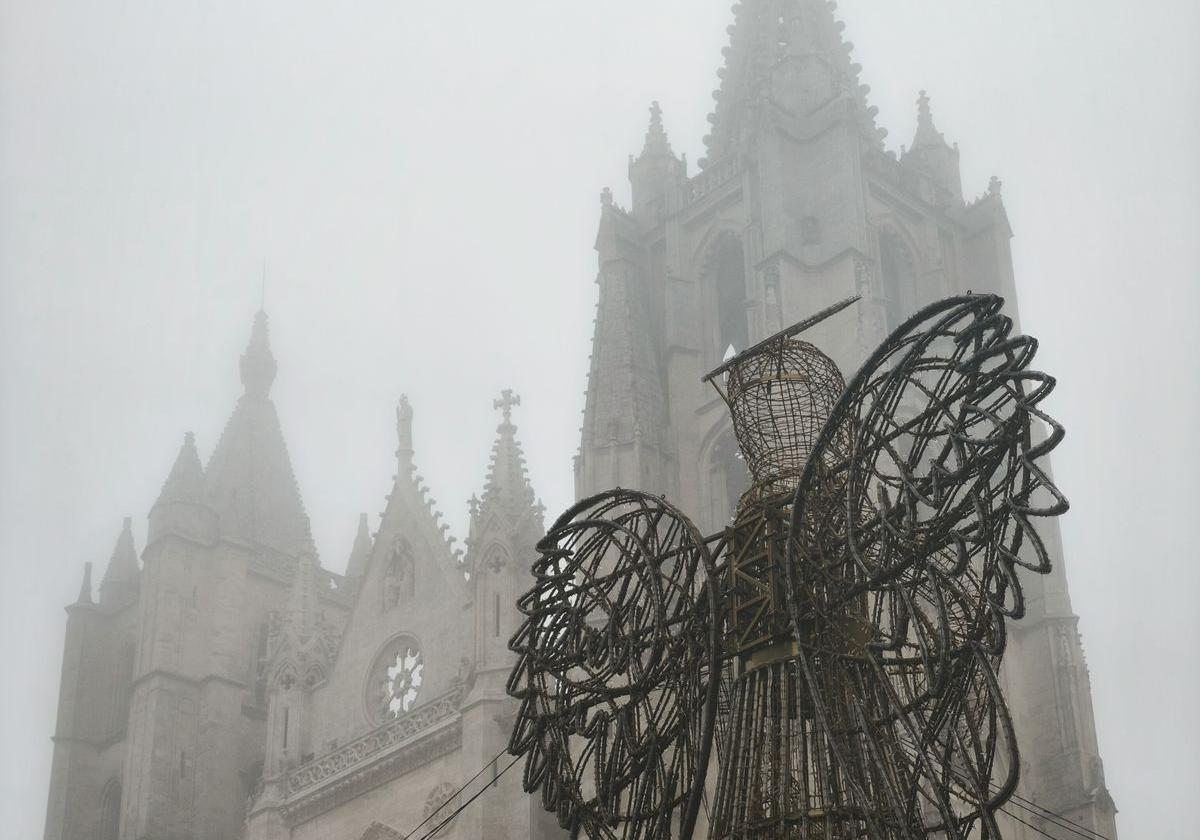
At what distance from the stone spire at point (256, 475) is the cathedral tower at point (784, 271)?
9.11 m

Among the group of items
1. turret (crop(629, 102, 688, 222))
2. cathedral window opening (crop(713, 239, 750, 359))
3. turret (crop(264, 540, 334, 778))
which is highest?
turret (crop(629, 102, 688, 222))

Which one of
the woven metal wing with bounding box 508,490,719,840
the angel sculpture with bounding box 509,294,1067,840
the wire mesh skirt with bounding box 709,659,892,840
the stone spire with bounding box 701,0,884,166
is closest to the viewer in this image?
the angel sculpture with bounding box 509,294,1067,840

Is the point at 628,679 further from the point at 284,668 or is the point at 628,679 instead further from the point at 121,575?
the point at 121,575

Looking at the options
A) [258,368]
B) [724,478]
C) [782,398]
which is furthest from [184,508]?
[782,398]

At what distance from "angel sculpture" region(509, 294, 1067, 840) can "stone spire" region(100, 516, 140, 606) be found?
30.1 m

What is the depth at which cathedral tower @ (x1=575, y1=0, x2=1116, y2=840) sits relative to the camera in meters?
29.7

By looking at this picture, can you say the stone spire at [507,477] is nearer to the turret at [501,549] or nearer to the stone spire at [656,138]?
the turret at [501,549]

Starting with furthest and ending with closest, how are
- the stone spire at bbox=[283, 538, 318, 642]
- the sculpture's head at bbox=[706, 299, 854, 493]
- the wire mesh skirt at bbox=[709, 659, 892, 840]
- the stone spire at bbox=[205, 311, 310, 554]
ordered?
the stone spire at bbox=[205, 311, 310, 554] < the stone spire at bbox=[283, 538, 318, 642] < the sculpture's head at bbox=[706, 299, 854, 493] < the wire mesh skirt at bbox=[709, 659, 892, 840]

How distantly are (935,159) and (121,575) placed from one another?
20397 mm

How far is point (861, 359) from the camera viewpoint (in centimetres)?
2969

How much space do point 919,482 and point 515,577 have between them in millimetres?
20095

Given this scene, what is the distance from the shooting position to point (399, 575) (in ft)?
109

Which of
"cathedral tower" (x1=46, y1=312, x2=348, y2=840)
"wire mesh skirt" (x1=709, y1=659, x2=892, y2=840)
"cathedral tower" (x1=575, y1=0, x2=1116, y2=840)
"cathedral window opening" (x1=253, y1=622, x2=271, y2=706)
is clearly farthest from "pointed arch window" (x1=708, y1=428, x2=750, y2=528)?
"wire mesh skirt" (x1=709, y1=659, x2=892, y2=840)

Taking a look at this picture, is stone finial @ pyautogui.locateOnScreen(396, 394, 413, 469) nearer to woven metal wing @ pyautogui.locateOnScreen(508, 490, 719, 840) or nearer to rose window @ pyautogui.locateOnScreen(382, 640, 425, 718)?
rose window @ pyautogui.locateOnScreen(382, 640, 425, 718)
